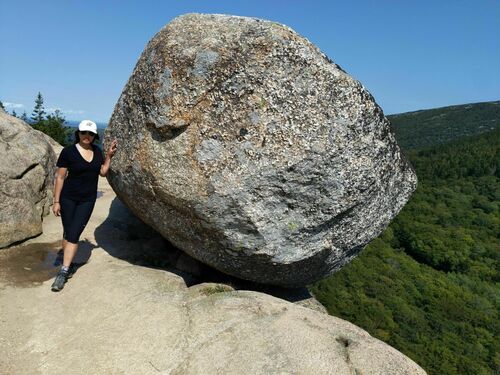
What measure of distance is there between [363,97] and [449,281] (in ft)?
213

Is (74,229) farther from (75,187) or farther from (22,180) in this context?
(22,180)

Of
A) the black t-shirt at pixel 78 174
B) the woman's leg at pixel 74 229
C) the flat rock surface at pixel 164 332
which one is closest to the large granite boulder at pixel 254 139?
the black t-shirt at pixel 78 174

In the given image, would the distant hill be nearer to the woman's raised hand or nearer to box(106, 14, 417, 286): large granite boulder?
box(106, 14, 417, 286): large granite boulder

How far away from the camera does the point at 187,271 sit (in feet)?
29.8

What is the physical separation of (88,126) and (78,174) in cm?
93

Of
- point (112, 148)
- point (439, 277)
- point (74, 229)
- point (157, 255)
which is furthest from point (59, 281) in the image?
point (439, 277)

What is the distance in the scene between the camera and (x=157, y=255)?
32.0ft

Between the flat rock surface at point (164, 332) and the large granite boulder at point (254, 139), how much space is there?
50.9 inches

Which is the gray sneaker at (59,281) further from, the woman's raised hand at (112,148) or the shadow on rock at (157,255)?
the woman's raised hand at (112,148)

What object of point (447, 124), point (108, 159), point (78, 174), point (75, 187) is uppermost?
point (447, 124)

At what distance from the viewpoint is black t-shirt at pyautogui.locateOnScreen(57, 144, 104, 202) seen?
7.56 meters

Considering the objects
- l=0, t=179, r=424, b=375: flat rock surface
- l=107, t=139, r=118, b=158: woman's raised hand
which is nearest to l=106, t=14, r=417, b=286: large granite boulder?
l=107, t=139, r=118, b=158: woman's raised hand

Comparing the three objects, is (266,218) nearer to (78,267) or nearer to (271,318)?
(271,318)

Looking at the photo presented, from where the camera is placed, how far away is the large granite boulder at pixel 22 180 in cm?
952
